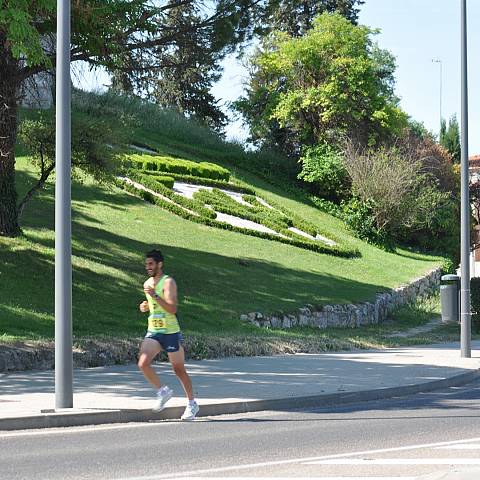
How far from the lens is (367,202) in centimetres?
5647

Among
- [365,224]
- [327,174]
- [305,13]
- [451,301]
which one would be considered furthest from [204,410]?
[305,13]

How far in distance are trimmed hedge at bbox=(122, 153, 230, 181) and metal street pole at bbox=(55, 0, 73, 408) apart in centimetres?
3346

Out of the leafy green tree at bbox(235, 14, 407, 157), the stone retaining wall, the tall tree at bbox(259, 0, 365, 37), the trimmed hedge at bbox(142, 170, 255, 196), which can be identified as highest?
the tall tree at bbox(259, 0, 365, 37)

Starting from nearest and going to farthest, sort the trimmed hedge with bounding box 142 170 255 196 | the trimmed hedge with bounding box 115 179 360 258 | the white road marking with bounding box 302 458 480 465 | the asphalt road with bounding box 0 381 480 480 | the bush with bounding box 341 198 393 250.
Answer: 1. the asphalt road with bounding box 0 381 480 480
2. the white road marking with bounding box 302 458 480 465
3. the trimmed hedge with bounding box 115 179 360 258
4. the trimmed hedge with bounding box 142 170 255 196
5. the bush with bounding box 341 198 393 250

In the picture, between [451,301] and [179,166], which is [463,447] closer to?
[451,301]

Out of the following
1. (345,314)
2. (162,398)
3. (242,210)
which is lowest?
(162,398)

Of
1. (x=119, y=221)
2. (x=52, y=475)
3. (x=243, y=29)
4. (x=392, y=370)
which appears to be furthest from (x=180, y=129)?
(x=52, y=475)

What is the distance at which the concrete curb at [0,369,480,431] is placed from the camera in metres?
12.6

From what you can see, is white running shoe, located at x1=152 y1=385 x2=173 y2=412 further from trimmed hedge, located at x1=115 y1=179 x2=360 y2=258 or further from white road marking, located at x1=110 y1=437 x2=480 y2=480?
trimmed hedge, located at x1=115 y1=179 x2=360 y2=258

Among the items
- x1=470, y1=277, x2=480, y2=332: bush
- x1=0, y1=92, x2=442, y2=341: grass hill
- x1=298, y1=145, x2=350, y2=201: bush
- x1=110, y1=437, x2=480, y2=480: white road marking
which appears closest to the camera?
x1=110, y1=437, x2=480, y2=480: white road marking

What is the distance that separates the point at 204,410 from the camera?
13930 millimetres

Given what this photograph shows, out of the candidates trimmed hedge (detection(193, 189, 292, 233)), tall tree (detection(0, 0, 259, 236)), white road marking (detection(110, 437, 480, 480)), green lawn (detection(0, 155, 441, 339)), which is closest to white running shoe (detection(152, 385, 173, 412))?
white road marking (detection(110, 437, 480, 480))

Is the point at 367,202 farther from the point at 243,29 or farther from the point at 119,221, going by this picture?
the point at 243,29

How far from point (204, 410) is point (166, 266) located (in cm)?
1854
